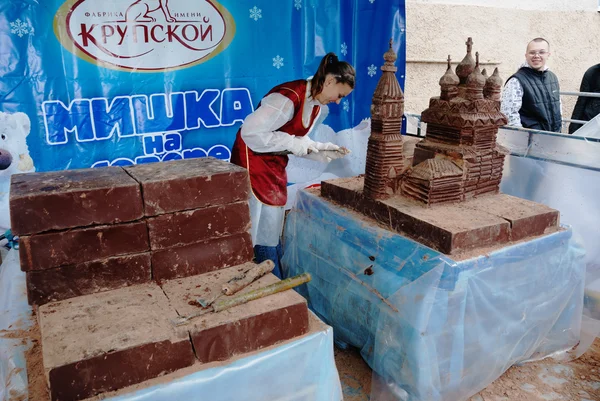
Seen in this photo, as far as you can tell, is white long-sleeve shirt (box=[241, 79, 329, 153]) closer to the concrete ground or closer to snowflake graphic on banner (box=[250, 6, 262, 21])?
snowflake graphic on banner (box=[250, 6, 262, 21])

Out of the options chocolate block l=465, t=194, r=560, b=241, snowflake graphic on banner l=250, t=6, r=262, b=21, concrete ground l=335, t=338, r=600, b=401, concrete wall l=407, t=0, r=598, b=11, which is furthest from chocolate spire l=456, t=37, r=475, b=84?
concrete wall l=407, t=0, r=598, b=11

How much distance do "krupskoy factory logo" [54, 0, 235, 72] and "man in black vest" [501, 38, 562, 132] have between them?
97.6 inches

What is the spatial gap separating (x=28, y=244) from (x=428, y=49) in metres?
4.87

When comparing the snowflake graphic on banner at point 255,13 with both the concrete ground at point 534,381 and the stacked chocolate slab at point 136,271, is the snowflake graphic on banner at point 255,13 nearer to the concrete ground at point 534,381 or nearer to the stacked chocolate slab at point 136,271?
the stacked chocolate slab at point 136,271

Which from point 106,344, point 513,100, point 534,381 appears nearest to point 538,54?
point 513,100

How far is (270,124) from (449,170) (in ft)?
3.52

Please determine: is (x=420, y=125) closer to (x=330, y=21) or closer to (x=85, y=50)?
(x=330, y=21)

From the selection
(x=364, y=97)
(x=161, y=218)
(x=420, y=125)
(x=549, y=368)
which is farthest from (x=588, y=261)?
(x=161, y=218)

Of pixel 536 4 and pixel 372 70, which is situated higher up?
pixel 536 4

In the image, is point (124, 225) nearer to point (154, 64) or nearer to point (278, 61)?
point (154, 64)

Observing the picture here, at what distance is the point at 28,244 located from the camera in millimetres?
1417

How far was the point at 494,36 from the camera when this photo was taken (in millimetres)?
5734

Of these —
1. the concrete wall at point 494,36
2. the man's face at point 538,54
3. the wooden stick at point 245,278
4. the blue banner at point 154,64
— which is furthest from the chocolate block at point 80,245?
the concrete wall at point 494,36

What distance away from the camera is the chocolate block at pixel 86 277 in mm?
1491
